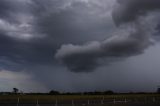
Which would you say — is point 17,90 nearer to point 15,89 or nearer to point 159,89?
point 15,89

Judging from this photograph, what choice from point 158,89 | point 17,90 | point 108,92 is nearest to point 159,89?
point 158,89

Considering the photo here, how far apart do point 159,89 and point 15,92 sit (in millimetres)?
68191

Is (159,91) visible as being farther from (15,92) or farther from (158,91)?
(15,92)

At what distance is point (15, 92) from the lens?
152000mm

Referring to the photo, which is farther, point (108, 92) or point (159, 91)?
point (108, 92)

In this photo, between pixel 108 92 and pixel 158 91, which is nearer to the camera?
pixel 158 91

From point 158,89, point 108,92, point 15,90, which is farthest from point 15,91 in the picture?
point 158,89

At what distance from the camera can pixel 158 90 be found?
14538 cm

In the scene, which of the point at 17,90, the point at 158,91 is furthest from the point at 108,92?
the point at 17,90

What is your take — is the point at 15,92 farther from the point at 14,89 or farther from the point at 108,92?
the point at 108,92

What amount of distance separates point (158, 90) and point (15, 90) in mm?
67768

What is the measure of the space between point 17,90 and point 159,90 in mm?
67209

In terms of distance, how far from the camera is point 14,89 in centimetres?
15075

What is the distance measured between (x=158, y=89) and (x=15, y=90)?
6762 cm
